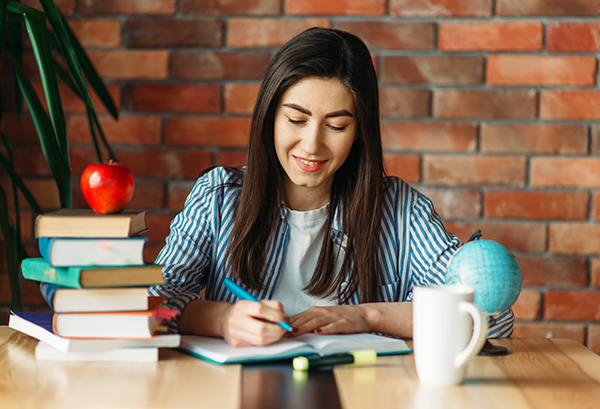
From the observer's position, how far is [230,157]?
176cm

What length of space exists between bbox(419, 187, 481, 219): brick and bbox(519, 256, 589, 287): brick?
0.68 ft

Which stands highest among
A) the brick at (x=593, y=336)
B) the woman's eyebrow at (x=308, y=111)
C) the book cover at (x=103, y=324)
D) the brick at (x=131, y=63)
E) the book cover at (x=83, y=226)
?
the brick at (x=131, y=63)

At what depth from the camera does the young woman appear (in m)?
1.21

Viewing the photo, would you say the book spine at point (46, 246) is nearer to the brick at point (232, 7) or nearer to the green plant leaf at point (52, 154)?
the green plant leaf at point (52, 154)

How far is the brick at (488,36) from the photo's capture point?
171cm

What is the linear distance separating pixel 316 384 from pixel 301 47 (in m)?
0.74

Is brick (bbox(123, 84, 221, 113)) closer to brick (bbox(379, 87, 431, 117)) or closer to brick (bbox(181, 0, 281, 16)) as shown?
brick (bbox(181, 0, 281, 16))

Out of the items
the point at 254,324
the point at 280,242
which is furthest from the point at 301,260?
the point at 254,324

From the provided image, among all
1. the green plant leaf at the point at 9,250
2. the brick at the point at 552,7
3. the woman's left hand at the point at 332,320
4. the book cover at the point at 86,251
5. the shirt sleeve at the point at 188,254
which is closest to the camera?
the book cover at the point at 86,251

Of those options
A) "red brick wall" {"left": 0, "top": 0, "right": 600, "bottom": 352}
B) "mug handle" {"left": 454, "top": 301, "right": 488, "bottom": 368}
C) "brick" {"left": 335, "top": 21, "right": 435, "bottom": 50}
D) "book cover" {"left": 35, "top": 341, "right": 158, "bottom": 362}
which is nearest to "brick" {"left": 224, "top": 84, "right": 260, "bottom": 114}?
"red brick wall" {"left": 0, "top": 0, "right": 600, "bottom": 352}

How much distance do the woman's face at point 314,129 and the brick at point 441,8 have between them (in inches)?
24.4

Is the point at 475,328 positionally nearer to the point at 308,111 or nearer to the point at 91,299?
the point at 91,299

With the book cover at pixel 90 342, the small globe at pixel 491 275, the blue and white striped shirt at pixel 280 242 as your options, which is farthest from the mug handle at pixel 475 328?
the blue and white striped shirt at pixel 280 242

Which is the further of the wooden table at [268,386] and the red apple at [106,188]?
the red apple at [106,188]
